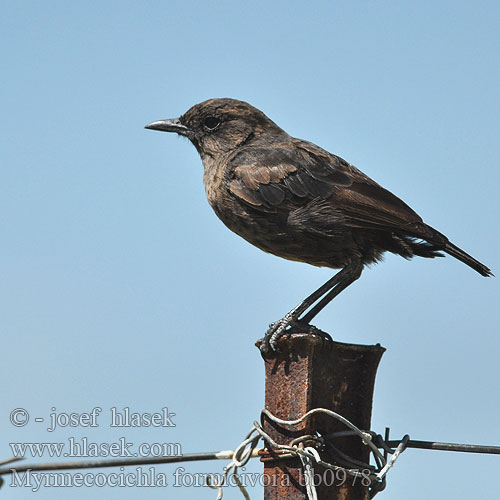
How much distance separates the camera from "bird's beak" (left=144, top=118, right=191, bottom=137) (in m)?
6.60

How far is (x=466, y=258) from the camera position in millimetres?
5461

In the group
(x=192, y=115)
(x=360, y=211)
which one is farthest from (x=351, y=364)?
(x=192, y=115)

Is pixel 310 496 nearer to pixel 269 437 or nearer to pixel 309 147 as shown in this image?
pixel 269 437

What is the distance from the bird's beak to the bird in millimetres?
961

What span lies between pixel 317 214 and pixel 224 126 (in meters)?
1.53

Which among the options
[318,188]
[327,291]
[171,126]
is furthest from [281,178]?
[171,126]

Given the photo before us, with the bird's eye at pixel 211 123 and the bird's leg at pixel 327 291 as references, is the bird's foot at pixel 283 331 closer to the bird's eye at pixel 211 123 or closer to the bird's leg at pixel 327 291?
the bird's leg at pixel 327 291

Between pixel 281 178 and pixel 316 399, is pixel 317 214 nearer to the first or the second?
pixel 281 178

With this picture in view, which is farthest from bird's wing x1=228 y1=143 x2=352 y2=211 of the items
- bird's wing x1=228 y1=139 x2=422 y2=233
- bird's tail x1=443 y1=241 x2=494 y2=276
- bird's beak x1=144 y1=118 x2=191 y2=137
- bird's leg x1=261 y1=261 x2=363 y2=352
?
bird's beak x1=144 y1=118 x2=191 y2=137

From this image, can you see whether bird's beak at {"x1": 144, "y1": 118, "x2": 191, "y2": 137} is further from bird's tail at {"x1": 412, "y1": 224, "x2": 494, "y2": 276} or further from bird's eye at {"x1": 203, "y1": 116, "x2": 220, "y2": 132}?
bird's tail at {"x1": 412, "y1": 224, "x2": 494, "y2": 276}

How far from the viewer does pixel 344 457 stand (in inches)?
129

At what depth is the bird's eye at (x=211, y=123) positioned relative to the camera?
6.41m

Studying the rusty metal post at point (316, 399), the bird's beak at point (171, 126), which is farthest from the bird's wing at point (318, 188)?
the rusty metal post at point (316, 399)

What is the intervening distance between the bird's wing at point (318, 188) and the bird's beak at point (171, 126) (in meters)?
1.15
